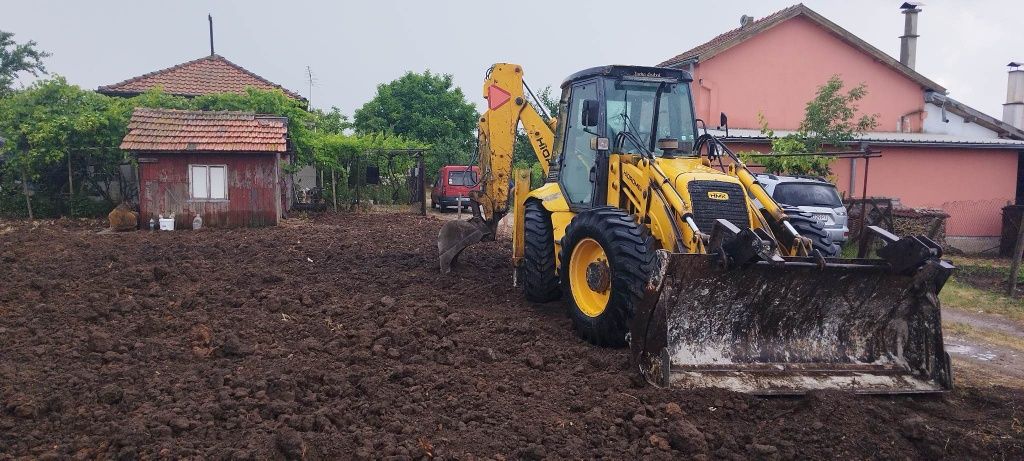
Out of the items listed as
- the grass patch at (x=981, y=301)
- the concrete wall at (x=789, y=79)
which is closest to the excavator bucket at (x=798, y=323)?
the grass patch at (x=981, y=301)

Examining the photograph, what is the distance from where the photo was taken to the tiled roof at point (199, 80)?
27.8 m

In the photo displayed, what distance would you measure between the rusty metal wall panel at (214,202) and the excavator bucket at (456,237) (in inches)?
361

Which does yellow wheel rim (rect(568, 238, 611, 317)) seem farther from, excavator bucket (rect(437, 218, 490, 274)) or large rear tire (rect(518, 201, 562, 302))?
excavator bucket (rect(437, 218, 490, 274))

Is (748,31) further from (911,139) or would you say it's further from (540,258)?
(540,258)

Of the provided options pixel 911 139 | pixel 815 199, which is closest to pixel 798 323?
pixel 815 199

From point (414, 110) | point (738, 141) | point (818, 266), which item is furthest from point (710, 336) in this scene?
point (414, 110)

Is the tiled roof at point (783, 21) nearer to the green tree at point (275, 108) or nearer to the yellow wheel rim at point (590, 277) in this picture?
the green tree at point (275, 108)

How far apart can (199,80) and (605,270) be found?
85.3 feet

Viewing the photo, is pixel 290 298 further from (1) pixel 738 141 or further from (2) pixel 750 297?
(1) pixel 738 141

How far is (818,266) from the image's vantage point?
5.71 m

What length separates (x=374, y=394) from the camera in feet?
17.7

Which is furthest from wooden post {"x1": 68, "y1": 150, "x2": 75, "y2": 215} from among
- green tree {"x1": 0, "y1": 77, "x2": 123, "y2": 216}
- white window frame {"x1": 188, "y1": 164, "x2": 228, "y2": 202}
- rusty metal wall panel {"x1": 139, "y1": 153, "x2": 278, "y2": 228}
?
white window frame {"x1": 188, "y1": 164, "x2": 228, "y2": 202}

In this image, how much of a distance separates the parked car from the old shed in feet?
36.5

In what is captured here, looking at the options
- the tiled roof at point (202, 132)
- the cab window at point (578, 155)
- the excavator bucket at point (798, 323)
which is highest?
the tiled roof at point (202, 132)
